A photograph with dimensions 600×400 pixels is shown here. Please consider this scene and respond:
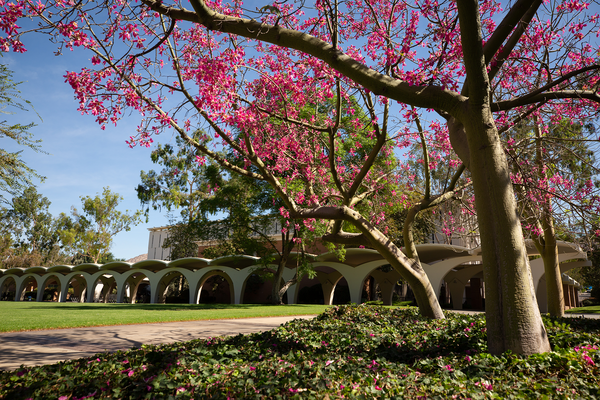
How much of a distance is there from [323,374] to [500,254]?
2493 mm

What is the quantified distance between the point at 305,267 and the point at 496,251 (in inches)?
699

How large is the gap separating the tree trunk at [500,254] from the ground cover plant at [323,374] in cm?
28

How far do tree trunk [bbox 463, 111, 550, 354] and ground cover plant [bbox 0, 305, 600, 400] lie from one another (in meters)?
0.28

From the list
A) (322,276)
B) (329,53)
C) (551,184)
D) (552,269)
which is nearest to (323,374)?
(329,53)

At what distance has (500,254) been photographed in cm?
431

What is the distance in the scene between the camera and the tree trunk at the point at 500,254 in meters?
4.12

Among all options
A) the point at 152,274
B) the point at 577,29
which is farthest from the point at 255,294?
the point at 577,29

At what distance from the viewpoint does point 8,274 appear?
36812mm

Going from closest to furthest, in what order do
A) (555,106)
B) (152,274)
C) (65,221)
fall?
(555,106)
(152,274)
(65,221)

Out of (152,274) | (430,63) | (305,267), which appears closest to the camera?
(430,63)

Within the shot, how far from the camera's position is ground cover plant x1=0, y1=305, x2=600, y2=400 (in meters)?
3.04

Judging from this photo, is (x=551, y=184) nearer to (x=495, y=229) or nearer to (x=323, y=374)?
(x=495, y=229)

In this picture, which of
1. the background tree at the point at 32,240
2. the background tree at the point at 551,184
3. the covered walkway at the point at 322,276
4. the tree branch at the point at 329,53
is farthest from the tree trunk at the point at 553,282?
the background tree at the point at 32,240

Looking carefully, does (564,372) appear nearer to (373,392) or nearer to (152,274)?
(373,392)
